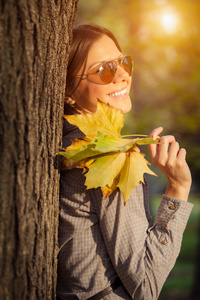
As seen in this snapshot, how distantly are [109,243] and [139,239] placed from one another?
145 mm

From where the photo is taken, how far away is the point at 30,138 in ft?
4.28

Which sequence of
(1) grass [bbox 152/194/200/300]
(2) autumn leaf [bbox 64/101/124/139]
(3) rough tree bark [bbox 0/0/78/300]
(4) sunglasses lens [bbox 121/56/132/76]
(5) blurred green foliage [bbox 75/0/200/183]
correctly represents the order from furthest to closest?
(1) grass [bbox 152/194/200/300] → (5) blurred green foliage [bbox 75/0/200/183] → (4) sunglasses lens [bbox 121/56/132/76] → (2) autumn leaf [bbox 64/101/124/139] → (3) rough tree bark [bbox 0/0/78/300]

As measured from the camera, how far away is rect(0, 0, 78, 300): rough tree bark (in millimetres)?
1216

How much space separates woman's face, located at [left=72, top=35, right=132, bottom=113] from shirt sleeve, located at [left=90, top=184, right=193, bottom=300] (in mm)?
532

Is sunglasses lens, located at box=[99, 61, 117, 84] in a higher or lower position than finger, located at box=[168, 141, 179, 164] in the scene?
higher

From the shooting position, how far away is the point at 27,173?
130 centimetres

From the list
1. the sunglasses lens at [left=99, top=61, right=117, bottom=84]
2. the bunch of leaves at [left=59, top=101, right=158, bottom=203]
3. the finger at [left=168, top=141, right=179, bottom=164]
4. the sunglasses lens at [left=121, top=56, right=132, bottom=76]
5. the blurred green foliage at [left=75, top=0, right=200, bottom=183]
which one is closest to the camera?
the bunch of leaves at [left=59, top=101, right=158, bottom=203]

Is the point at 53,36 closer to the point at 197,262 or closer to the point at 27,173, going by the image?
the point at 27,173

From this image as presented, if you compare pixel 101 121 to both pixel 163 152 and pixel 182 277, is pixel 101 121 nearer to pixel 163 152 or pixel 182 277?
pixel 163 152

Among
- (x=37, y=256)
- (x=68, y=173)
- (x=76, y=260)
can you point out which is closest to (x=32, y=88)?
(x=68, y=173)

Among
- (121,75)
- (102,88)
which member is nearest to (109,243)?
(102,88)

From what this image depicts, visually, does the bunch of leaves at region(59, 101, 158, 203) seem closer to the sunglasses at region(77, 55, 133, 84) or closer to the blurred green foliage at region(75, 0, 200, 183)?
the sunglasses at region(77, 55, 133, 84)

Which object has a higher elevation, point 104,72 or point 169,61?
point 169,61

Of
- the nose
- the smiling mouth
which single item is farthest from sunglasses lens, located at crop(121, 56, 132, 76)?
the smiling mouth
